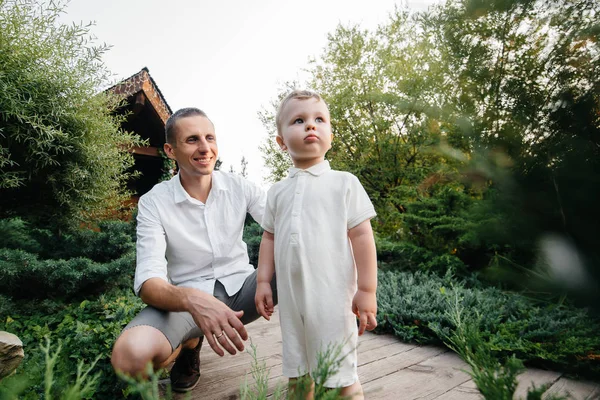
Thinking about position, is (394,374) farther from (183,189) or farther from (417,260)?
(417,260)

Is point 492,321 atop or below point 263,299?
below

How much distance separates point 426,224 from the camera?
5.02 metres

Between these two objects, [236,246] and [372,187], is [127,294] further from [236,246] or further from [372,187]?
[372,187]

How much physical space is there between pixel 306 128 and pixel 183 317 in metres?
1.27

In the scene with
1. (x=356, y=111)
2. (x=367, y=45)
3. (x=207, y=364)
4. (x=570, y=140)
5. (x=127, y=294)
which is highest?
(x=367, y=45)

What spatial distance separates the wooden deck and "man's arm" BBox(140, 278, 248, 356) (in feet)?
1.27

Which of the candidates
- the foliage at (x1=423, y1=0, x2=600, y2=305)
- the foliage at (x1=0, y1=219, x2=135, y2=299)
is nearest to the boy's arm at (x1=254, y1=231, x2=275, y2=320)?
the foliage at (x1=423, y1=0, x2=600, y2=305)

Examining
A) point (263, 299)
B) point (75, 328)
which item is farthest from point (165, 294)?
point (75, 328)

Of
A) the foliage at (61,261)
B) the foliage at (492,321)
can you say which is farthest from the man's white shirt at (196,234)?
the foliage at (61,261)

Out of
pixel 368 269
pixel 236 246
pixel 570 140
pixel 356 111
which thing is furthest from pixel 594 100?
pixel 356 111

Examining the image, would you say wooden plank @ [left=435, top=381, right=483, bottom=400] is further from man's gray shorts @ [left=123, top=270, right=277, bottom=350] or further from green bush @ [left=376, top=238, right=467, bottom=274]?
green bush @ [left=376, top=238, right=467, bottom=274]

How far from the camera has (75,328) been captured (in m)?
2.74

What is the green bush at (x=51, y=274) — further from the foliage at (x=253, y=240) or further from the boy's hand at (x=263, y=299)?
the foliage at (x=253, y=240)

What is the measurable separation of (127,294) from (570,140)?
4.30 metres
